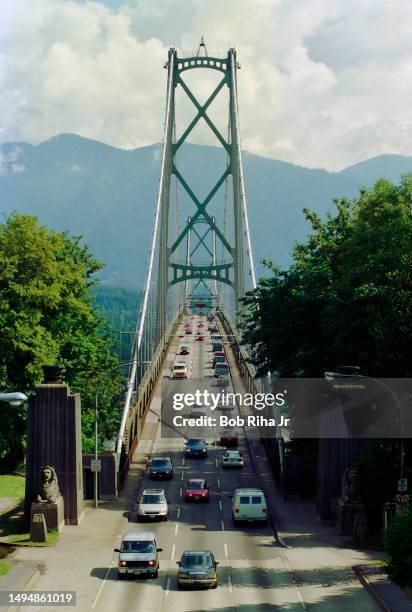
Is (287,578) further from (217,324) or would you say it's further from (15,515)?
(217,324)

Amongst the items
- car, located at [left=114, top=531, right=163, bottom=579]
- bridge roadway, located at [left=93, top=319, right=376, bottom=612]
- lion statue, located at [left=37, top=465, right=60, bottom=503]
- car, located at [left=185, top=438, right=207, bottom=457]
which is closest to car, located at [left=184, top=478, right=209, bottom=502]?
bridge roadway, located at [left=93, top=319, right=376, bottom=612]

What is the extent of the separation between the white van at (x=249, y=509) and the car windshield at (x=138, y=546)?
33.0ft

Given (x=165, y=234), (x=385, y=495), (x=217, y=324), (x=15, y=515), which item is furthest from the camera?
(x=217, y=324)

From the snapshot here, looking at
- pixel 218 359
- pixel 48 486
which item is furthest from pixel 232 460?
pixel 218 359

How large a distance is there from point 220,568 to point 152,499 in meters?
10.8

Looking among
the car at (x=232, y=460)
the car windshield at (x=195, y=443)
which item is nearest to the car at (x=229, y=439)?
the car windshield at (x=195, y=443)

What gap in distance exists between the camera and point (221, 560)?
39.5 metres

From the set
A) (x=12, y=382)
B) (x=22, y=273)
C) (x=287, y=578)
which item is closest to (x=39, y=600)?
(x=287, y=578)

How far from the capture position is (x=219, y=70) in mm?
135750

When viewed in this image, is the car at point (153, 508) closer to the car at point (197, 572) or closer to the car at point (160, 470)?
the car at point (160, 470)

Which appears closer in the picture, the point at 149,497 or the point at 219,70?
the point at 149,497

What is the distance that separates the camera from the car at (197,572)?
34656 mm

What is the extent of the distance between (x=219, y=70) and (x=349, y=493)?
322ft

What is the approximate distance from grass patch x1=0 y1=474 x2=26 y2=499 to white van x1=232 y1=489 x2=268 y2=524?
37.3ft
